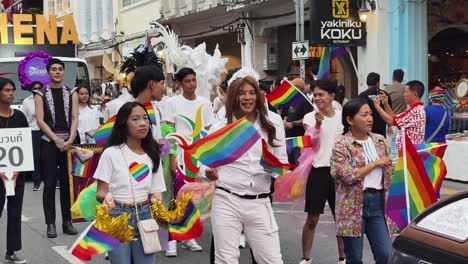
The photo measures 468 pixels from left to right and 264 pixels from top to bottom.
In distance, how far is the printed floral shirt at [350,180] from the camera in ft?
16.6

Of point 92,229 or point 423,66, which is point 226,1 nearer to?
point 423,66

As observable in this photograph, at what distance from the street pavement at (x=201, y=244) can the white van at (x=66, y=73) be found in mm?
5251

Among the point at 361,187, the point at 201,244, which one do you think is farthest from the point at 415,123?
the point at 361,187

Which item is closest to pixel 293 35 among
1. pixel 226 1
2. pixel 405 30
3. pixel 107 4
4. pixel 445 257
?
pixel 226 1

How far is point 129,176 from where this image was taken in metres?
4.66

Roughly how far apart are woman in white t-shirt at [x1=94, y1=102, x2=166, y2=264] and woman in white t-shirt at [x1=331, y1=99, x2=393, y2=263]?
4.48ft

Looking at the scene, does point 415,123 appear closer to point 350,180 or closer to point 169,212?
point 350,180

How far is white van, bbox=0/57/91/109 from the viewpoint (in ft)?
47.5

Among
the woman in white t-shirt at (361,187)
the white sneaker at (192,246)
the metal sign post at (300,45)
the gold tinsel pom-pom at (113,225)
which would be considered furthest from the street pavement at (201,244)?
the metal sign post at (300,45)

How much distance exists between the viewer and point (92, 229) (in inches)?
176

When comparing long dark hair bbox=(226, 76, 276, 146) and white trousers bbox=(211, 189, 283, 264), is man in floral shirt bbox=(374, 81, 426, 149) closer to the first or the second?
long dark hair bbox=(226, 76, 276, 146)

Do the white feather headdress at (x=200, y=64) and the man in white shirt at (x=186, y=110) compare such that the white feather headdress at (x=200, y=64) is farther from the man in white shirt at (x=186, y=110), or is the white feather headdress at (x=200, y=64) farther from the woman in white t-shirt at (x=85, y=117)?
the man in white shirt at (x=186, y=110)

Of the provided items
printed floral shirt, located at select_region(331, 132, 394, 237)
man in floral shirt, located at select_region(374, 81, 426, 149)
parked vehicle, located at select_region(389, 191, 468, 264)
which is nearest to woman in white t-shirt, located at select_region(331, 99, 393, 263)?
printed floral shirt, located at select_region(331, 132, 394, 237)

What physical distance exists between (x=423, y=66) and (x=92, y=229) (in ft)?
46.1
